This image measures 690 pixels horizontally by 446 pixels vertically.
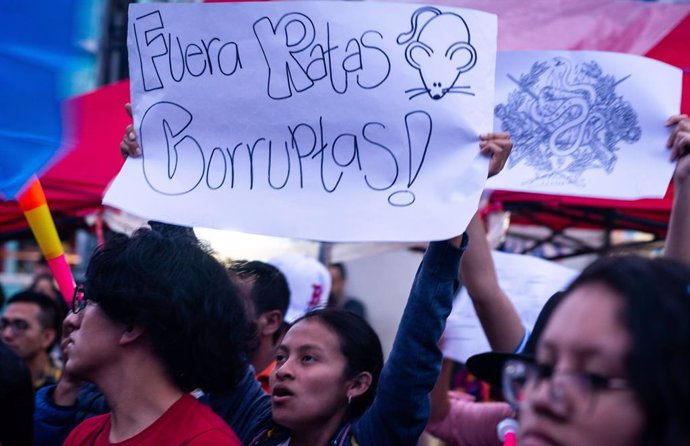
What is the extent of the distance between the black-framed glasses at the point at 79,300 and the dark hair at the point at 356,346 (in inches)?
25.1

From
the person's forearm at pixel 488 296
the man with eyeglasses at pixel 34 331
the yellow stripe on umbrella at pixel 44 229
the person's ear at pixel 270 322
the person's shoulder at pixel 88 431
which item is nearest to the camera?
the person's shoulder at pixel 88 431

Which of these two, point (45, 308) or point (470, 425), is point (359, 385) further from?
point (45, 308)

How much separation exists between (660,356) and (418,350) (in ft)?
3.08

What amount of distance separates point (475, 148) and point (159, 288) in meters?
0.80

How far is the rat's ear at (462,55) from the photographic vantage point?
212 centimetres

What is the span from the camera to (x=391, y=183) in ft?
6.99

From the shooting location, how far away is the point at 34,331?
4824 mm

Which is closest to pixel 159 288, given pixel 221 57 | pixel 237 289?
pixel 237 289

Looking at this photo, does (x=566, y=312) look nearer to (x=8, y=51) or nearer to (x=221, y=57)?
(x=221, y=57)

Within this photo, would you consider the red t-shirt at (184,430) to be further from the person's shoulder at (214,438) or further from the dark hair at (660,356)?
the dark hair at (660,356)

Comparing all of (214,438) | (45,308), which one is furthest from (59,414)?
(45,308)

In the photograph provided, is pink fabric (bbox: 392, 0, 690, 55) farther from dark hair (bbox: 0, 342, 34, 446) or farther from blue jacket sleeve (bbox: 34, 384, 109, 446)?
dark hair (bbox: 0, 342, 34, 446)

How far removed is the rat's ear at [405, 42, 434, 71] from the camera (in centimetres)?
216

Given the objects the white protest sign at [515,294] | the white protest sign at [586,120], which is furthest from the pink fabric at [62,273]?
the white protest sign at [515,294]
